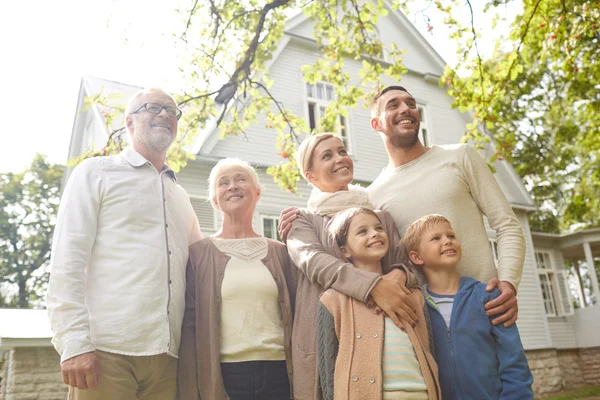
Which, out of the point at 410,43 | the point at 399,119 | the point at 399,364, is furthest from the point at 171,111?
the point at 410,43

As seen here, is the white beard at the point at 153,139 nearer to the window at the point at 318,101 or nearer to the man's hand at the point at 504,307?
the man's hand at the point at 504,307

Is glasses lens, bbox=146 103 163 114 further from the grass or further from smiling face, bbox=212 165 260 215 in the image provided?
the grass

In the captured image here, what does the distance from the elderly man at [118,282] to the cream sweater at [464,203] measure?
4.01 feet

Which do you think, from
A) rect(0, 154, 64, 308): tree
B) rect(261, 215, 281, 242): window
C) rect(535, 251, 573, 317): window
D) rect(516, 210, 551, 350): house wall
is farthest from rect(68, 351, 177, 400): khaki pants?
rect(0, 154, 64, 308): tree

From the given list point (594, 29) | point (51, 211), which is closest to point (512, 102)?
point (594, 29)

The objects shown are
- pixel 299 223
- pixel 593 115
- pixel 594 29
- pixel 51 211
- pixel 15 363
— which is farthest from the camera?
pixel 51 211

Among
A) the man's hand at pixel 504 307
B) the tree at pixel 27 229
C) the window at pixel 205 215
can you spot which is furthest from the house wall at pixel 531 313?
the tree at pixel 27 229

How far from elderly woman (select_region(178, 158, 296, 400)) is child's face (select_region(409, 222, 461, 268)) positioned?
747 millimetres

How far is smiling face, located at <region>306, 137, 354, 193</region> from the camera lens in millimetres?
2857

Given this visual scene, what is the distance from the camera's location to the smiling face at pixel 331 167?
9.37ft

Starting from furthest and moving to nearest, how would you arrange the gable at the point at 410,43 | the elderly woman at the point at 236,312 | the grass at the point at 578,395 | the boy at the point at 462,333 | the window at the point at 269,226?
the gable at the point at 410,43
the grass at the point at 578,395
the window at the point at 269,226
the elderly woman at the point at 236,312
the boy at the point at 462,333

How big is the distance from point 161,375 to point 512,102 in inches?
793

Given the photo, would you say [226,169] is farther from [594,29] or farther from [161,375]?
[594,29]

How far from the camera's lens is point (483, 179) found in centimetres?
284
